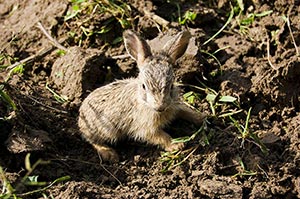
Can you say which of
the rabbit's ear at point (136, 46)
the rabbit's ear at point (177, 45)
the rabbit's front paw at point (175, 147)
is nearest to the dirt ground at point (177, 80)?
the rabbit's front paw at point (175, 147)

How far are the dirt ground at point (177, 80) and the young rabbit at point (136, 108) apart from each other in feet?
0.48

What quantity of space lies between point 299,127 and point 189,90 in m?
1.36

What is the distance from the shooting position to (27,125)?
21.8 ft

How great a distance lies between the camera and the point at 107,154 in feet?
21.8

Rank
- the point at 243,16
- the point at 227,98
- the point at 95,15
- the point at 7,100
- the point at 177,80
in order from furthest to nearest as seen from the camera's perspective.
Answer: the point at 243,16
the point at 95,15
the point at 177,80
the point at 227,98
the point at 7,100


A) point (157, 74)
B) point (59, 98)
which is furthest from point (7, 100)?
point (157, 74)

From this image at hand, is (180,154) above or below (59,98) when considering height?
below

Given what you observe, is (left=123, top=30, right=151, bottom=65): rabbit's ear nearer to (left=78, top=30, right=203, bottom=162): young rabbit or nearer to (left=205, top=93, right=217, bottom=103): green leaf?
(left=78, top=30, right=203, bottom=162): young rabbit

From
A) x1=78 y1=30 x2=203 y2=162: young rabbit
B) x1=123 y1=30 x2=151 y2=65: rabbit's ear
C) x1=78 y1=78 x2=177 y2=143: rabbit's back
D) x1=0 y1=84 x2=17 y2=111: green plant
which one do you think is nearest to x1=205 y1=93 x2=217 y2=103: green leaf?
x1=78 y1=30 x2=203 y2=162: young rabbit

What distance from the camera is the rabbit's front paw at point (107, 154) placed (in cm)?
659

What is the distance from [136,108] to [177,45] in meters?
0.82

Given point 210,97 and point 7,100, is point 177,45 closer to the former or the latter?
point 210,97

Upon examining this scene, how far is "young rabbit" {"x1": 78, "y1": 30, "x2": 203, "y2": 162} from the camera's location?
6.59m

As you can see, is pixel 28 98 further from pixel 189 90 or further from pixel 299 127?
pixel 299 127
